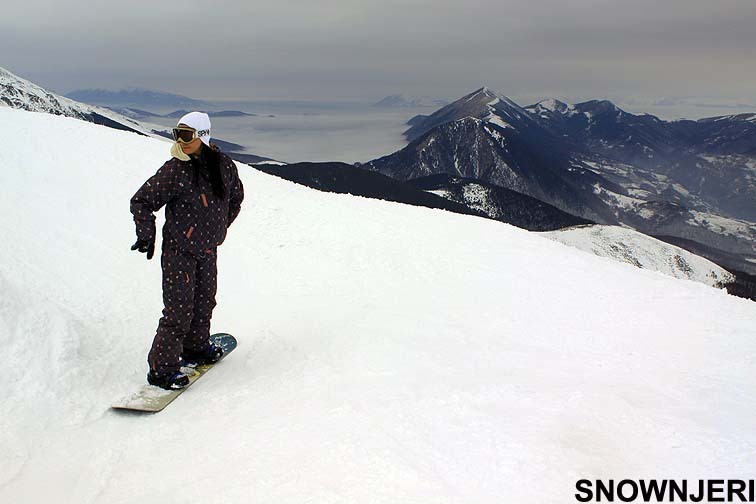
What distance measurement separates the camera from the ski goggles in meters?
5.89

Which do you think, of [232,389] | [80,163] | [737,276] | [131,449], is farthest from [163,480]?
[737,276]

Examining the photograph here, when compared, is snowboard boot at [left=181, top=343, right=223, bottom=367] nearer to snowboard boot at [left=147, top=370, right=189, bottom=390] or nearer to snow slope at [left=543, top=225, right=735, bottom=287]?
snowboard boot at [left=147, top=370, right=189, bottom=390]

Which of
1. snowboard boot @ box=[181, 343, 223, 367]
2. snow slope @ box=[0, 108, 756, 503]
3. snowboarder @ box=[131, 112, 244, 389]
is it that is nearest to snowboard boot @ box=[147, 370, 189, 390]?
snowboarder @ box=[131, 112, 244, 389]

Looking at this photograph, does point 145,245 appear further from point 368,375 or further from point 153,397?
point 368,375

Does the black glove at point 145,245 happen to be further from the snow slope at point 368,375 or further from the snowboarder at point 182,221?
the snow slope at point 368,375

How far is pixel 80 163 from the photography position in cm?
1652

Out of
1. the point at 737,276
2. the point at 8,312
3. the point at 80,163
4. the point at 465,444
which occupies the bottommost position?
the point at 737,276

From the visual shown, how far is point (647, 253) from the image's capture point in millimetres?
182375

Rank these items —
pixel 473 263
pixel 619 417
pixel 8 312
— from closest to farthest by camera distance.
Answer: pixel 619 417 → pixel 8 312 → pixel 473 263

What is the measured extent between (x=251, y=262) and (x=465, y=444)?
8985mm

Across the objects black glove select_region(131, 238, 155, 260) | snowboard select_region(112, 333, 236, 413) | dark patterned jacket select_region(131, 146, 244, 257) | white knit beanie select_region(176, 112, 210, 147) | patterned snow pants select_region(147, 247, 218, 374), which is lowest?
snowboard select_region(112, 333, 236, 413)

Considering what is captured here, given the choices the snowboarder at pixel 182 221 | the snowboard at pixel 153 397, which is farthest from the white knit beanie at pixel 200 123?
the snowboard at pixel 153 397

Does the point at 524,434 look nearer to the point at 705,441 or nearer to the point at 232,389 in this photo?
the point at 705,441

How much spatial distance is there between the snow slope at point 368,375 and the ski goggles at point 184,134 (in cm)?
305
